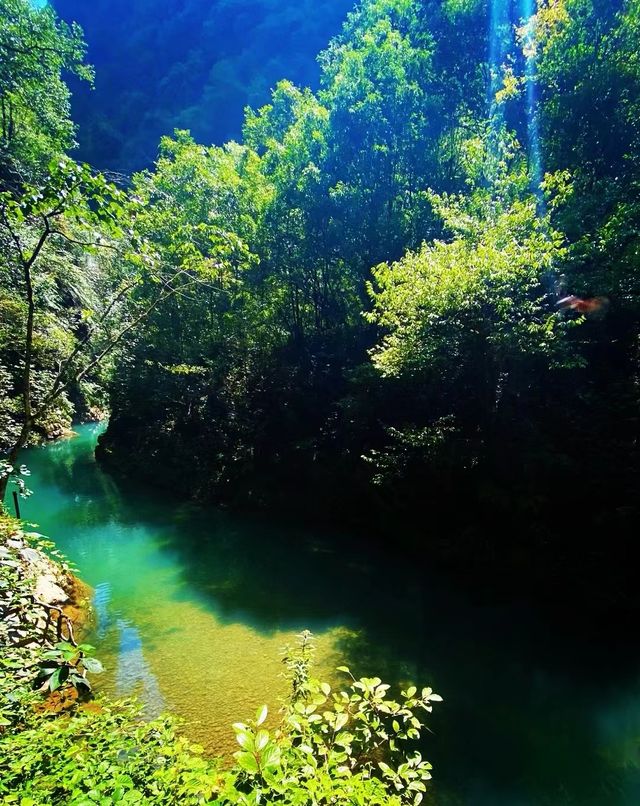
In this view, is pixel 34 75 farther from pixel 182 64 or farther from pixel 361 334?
pixel 182 64

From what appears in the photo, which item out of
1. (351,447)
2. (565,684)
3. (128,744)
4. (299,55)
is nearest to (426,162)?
(351,447)

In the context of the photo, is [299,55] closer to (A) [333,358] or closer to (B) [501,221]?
(A) [333,358]

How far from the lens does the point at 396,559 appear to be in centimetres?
895

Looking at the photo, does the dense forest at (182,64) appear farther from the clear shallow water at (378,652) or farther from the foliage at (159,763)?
the foliage at (159,763)

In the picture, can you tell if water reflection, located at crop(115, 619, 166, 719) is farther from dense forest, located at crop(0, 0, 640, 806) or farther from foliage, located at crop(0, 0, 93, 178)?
foliage, located at crop(0, 0, 93, 178)

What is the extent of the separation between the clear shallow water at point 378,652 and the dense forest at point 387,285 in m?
1.64

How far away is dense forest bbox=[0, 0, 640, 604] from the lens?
6930 mm

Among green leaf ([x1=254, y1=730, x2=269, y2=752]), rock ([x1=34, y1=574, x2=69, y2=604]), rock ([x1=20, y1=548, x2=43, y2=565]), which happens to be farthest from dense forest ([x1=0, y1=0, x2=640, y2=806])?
rock ([x1=34, y1=574, x2=69, y2=604])

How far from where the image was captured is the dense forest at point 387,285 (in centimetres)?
693

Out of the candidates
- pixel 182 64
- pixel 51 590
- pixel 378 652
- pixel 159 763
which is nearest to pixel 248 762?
pixel 159 763

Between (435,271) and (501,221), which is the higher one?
(501,221)

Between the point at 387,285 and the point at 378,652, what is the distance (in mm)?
6750

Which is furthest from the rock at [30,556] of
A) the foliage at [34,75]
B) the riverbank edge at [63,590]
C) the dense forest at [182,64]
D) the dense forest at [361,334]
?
the dense forest at [182,64]

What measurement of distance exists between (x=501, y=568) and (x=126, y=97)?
66.8 m
